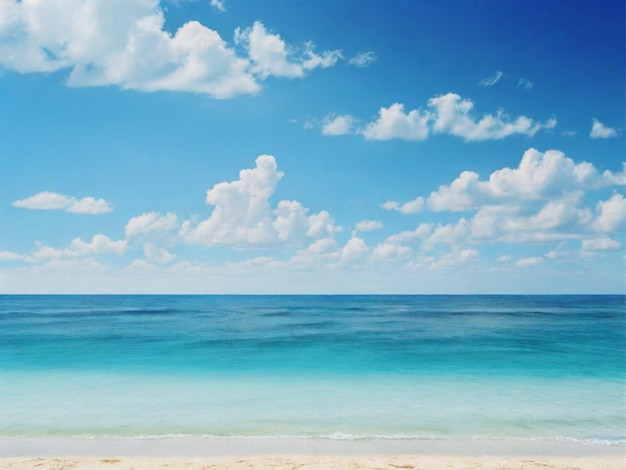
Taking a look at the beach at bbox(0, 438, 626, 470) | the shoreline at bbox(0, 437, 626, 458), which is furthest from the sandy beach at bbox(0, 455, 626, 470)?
the shoreline at bbox(0, 437, 626, 458)

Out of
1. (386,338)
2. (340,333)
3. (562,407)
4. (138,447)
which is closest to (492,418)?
(562,407)

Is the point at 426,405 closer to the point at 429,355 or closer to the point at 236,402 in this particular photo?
the point at 236,402

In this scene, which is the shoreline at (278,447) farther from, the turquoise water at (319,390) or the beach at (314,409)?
the turquoise water at (319,390)

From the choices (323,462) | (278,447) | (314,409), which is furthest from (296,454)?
(314,409)

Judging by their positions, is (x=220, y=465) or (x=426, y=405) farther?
(x=426, y=405)

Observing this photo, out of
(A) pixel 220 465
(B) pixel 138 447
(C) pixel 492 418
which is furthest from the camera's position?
(C) pixel 492 418

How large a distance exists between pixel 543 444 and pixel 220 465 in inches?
263

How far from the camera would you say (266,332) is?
3694 centimetres

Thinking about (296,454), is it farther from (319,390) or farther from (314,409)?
(319,390)

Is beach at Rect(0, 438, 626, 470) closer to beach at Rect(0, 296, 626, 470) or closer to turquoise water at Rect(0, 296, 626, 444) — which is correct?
beach at Rect(0, 296, 626, 470)

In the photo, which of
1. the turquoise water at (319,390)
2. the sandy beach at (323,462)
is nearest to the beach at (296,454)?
the sandy beach at (323,462)

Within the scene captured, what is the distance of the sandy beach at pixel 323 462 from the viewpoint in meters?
8.20

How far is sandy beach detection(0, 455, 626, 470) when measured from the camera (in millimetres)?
8203

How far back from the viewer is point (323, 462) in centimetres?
844
